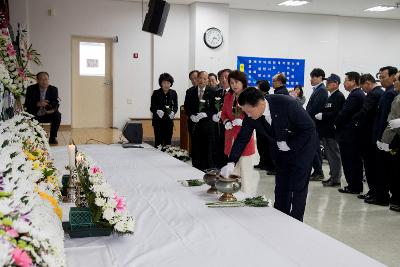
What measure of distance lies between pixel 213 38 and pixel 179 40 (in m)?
0.77

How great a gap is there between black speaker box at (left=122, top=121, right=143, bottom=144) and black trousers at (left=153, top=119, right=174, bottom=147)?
1.38 meters

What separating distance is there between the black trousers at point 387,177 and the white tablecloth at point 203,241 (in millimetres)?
2650

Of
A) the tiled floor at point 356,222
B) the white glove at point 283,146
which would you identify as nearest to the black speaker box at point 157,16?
the tiled floor at point 356,222

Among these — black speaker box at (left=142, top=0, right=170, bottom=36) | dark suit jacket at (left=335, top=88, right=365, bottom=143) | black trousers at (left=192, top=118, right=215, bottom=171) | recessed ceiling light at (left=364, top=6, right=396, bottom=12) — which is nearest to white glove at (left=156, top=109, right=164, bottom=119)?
black trousers at (left=192, top=118, right=215, bottom=171)

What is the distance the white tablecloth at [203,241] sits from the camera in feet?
5.24

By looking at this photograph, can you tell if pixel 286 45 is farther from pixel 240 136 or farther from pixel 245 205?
pixel 245 205

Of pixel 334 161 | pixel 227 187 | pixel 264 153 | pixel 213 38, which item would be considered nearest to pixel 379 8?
pixel 213 38

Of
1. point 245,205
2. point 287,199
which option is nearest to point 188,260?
point 245,205

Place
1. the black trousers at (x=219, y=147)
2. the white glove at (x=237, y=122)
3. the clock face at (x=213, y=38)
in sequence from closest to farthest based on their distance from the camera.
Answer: the white glove at (x=237, y=122)
the black trousers at (x=219, y=147)
the clock face at (x=213, y=38)

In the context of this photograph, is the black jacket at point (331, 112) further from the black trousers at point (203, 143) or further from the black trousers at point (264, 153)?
the black trousers at point (203, 143)

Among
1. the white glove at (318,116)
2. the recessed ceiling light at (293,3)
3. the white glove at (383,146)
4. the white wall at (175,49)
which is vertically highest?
the recessed ceiling light at (293,3)

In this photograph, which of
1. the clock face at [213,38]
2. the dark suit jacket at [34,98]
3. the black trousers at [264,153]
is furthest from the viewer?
the clock face at [213,38]

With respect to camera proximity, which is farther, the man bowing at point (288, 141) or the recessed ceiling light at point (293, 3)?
the recessed ceiling light at point (293, 3)

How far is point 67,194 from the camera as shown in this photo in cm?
242
